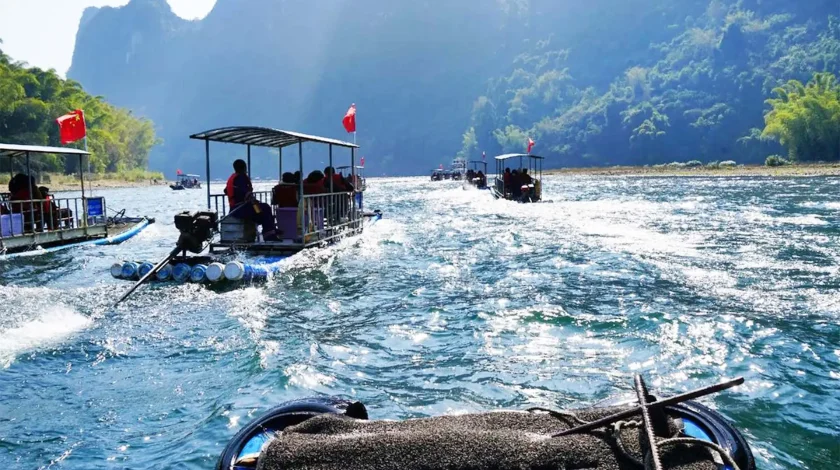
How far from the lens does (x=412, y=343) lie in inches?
335

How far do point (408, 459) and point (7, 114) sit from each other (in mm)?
76056

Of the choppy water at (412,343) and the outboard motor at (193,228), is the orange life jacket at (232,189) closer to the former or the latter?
the outboard motor at (193,228)

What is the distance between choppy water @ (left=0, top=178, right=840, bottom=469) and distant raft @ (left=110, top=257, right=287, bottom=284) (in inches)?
9.5

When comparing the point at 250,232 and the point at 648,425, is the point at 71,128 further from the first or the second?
the point at 648,425

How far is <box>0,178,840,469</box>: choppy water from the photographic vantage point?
592 centimetres

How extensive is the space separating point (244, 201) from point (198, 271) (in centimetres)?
278

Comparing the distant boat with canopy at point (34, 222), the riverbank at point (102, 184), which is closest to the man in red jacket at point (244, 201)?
the distant boat with canopy at point (34, 222)

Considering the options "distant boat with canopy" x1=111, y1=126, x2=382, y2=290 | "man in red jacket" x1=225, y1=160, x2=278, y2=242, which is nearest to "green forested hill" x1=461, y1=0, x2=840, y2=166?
"distant boat with canopy" x1=111, y1=126, x2=382, y2=290

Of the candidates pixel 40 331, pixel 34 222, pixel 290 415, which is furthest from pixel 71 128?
pixel 290 415

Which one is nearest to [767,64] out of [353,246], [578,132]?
[578,132]

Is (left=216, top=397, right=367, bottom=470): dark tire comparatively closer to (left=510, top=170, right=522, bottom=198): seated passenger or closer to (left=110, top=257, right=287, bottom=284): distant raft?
(left=110, top=257, right=287, bottom=284): distant raft

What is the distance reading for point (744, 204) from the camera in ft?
98.3

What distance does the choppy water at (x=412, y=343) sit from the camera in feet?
19.4

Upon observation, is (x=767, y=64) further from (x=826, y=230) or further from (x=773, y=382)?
(x=773, y=382)
